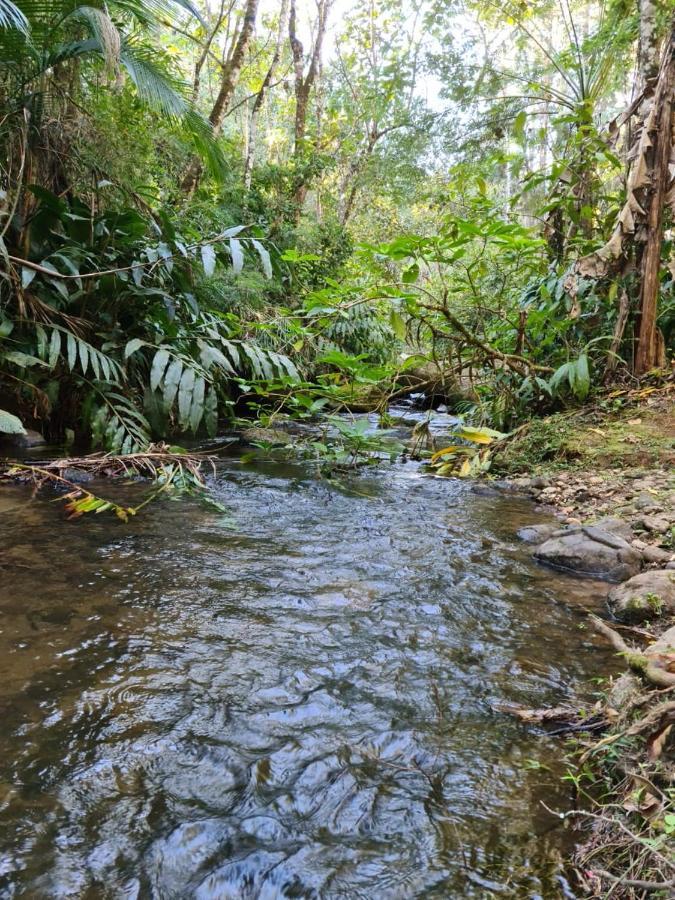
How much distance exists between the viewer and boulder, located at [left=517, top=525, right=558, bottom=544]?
301 cm

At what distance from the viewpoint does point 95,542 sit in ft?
8.66

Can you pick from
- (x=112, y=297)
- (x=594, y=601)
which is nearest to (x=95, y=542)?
(x=594, y=601)

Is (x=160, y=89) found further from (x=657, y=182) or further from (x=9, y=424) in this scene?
(x=657, y=182)

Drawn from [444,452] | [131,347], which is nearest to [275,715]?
[131,347]

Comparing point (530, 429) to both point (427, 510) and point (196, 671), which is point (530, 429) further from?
point (196, 671)

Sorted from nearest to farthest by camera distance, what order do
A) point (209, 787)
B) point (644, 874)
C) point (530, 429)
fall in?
point (644, 874) → point (209, 787) → point (530, 429)

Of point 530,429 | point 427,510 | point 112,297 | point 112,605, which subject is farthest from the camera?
point 530,429

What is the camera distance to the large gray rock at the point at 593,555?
253cm

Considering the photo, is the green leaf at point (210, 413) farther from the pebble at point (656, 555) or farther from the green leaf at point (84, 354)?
the pebble at point (656, 555)

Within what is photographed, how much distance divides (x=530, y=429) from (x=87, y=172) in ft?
14.4

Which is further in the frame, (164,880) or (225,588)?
(225,588)

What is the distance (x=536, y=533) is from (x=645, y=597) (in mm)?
999

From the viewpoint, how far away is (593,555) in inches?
102

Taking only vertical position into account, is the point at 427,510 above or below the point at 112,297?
below
